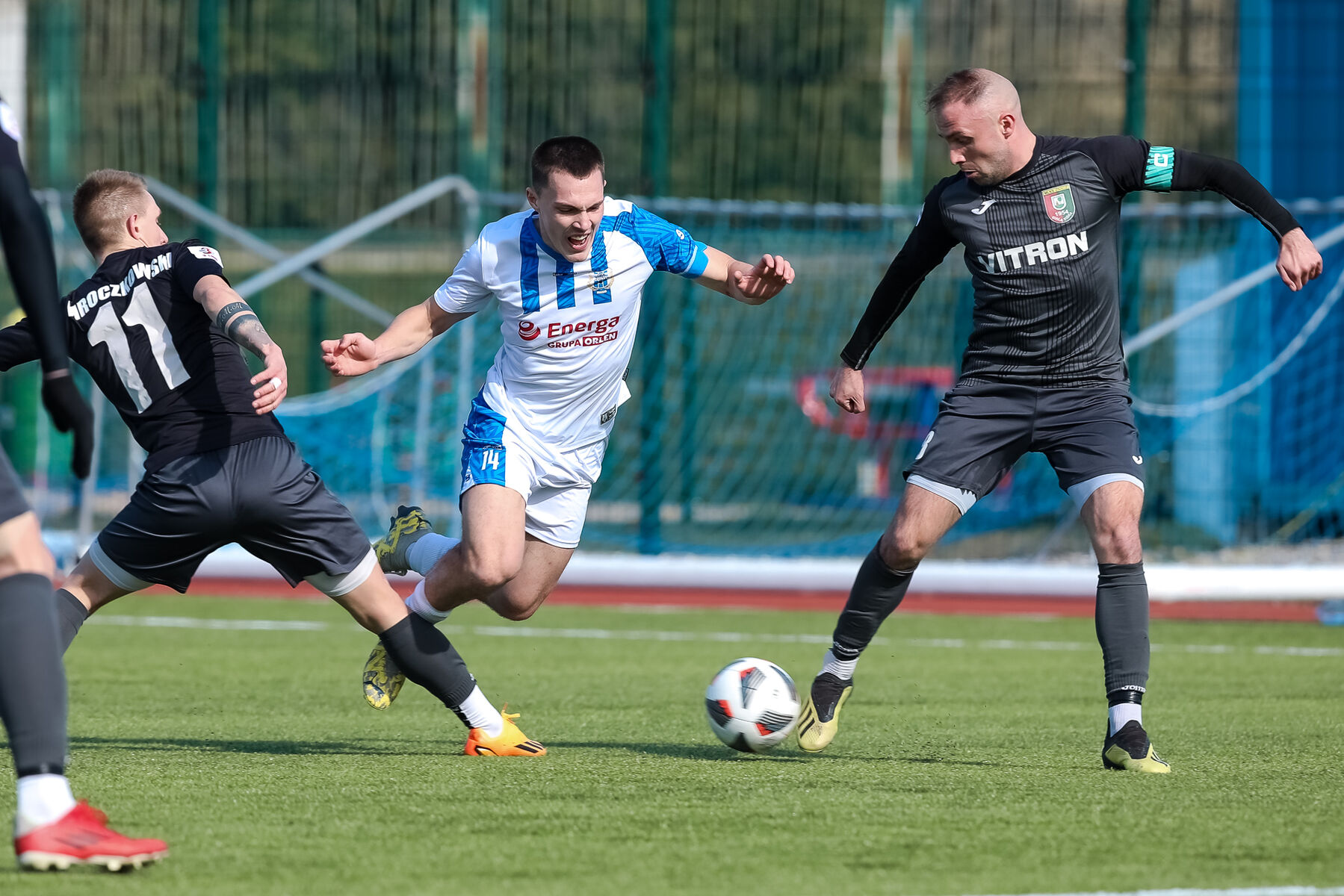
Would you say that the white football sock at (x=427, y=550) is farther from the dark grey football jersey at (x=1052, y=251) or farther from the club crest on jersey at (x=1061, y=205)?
the club crest on jersey at (x=1061, y=205)

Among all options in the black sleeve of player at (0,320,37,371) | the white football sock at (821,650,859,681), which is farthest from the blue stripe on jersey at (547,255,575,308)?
the black sleeve of player at (0,320,37,371)

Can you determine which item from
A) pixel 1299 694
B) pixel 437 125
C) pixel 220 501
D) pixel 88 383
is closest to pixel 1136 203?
pixel 437 125

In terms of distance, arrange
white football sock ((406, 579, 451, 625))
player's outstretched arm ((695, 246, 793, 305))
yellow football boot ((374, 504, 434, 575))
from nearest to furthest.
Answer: player's outstretched arm ((695, 246, 793, 305)) < white football sock ((406, 579, 451, 625)) < yellow football boot ((374, 504, 434, 575))

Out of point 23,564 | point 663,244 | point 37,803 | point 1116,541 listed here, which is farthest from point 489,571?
point 37,803

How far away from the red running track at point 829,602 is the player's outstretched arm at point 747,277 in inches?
223

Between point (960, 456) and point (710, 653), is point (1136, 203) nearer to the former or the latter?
point (710, 653)

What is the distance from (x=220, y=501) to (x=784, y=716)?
1858mm

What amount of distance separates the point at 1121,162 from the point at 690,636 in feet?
16.0

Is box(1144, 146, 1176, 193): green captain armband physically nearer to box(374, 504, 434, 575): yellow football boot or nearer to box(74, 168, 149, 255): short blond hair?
box(374, 504, 434, 575): yellow football boot

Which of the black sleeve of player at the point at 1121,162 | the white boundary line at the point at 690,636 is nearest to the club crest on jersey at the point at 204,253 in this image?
the black sleeve of player at the point at 1121,162

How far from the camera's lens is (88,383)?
542 inches

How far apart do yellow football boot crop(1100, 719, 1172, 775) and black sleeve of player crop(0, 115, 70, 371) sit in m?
3.16

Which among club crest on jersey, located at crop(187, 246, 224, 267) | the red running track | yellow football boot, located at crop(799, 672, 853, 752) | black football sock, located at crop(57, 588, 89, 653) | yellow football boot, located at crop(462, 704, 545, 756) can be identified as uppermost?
club crest on jersey, located at crop(187, 246, 224, 267)

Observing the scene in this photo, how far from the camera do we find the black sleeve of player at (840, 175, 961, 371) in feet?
18.5
